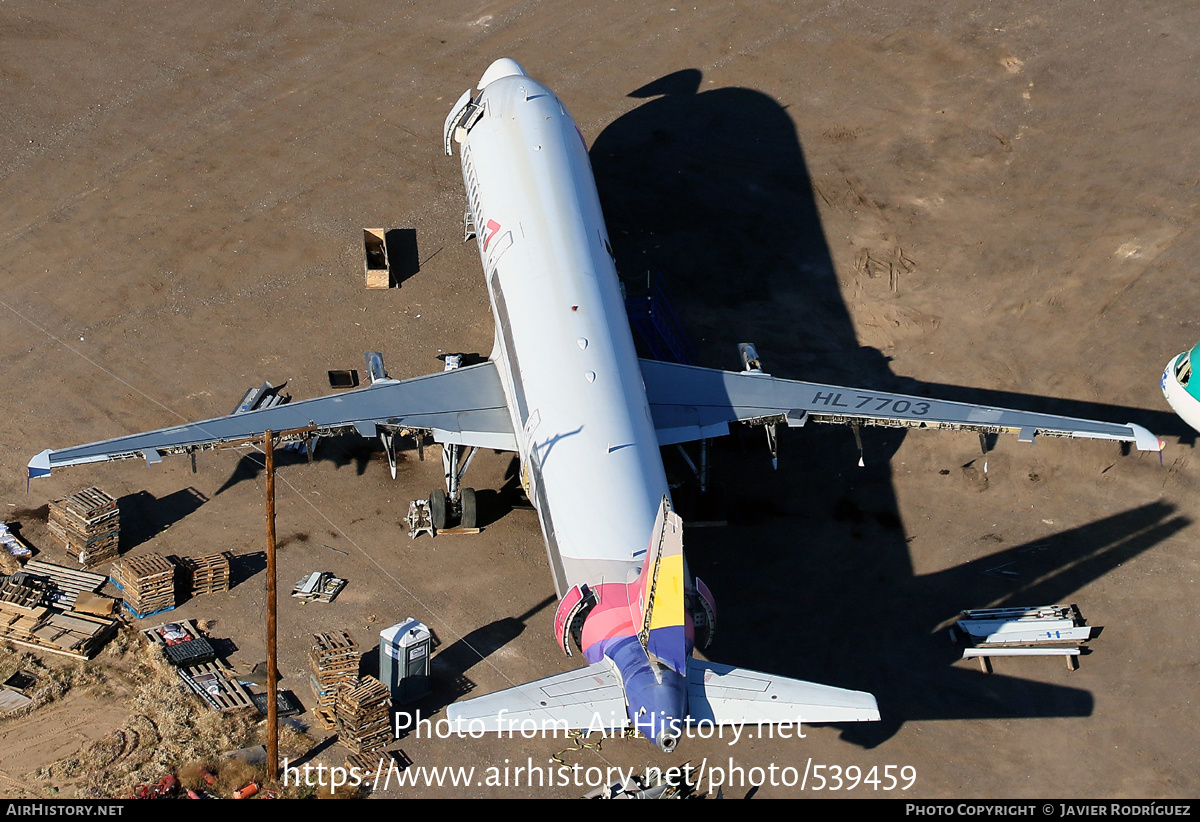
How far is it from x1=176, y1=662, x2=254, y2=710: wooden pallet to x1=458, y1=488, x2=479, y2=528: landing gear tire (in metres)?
7.89

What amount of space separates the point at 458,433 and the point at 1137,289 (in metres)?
26.0

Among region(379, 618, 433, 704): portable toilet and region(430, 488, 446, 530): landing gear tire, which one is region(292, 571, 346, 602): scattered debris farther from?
region(430, 488, 446, 530): landing gear tire

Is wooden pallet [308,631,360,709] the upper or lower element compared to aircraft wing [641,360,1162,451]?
lower

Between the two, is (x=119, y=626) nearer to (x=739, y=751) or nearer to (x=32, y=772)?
(x=32, y=772)

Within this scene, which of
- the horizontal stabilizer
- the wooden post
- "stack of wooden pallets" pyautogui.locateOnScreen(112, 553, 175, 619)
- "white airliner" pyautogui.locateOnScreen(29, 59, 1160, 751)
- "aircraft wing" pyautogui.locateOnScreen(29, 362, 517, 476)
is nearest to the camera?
the horizontal stabilizer

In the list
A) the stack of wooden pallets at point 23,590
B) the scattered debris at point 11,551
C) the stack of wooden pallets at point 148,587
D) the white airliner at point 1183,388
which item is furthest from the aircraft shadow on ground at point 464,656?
the white airliner at point 1183,388

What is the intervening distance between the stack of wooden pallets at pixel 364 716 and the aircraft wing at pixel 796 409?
35.3 ft

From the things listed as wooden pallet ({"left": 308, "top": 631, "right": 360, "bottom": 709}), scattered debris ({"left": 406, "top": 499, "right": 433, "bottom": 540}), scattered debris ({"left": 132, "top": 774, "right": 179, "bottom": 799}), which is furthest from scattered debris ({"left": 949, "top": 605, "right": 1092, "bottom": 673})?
scattered debris ({"left": 132, "top": 774, "right": 179, "bottom": 799})

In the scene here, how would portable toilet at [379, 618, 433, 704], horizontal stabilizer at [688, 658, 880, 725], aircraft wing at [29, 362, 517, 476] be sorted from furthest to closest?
aircraft wing at [29, 362, 517, 476] → portable toilet at [379, 618, 433, 704] → horizontal stabilizer at [688, 658, 880, 725]

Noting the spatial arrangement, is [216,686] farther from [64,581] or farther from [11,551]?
[11,551]

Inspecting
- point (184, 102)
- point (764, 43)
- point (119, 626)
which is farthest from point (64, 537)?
point (764, 43)

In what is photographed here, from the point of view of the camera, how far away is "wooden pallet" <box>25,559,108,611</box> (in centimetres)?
3334

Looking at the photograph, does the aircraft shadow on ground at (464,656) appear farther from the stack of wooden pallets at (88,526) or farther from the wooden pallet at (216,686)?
the stack of wooden pallets at (88,526)

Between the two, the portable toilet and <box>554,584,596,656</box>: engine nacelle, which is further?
the portable toilet
